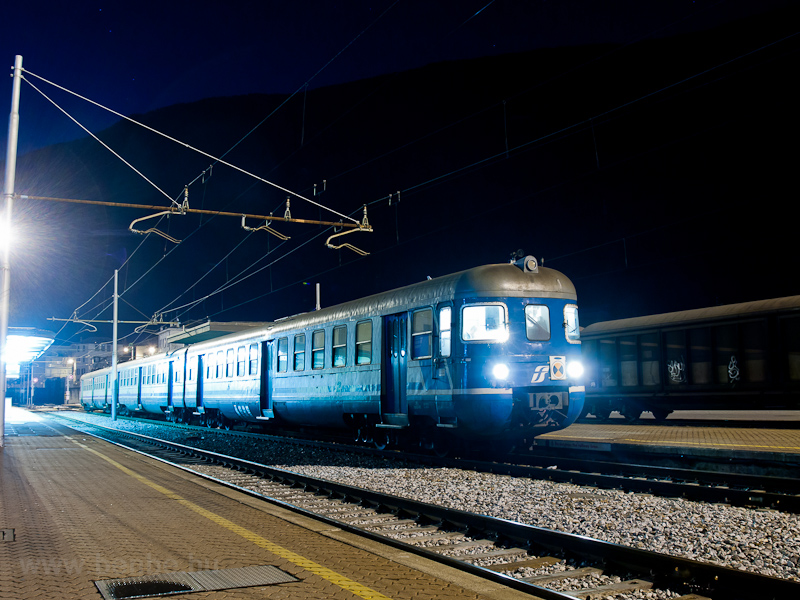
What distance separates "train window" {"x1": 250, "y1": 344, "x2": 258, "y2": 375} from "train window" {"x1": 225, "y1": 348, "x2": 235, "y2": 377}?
192cm

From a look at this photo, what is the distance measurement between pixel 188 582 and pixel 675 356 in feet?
57.8

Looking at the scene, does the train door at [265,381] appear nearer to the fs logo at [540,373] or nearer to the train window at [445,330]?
the train window at [445,330]

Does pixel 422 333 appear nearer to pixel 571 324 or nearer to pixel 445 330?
pixel 445 330

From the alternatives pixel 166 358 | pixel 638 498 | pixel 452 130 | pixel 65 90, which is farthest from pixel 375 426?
pixel 452 130

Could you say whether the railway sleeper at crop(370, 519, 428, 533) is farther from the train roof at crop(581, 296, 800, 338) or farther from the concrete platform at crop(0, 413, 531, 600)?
the train roof at crop(581, 296, 800, 338)

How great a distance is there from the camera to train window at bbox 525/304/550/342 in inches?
471

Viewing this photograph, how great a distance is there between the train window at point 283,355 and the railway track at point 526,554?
915cm

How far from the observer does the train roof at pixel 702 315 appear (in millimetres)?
17100

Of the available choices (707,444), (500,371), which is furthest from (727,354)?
(500,371)

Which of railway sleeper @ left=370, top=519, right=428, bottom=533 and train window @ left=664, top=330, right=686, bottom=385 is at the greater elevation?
train window @ left=664, top=330, right=686, bottom=385

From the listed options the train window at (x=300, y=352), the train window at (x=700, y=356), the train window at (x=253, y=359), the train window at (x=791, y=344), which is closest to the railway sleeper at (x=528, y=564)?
the train window at (x=300, y=352)

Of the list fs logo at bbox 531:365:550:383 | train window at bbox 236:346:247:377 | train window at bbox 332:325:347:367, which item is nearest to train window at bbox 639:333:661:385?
fs logo at bbox 531:365:550:383

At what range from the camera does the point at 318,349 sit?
1631 cm

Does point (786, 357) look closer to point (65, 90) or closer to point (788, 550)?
point (788, 550)
